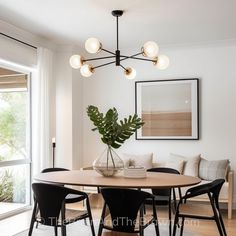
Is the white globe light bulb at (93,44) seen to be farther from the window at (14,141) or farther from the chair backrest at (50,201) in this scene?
the window at (14,141)

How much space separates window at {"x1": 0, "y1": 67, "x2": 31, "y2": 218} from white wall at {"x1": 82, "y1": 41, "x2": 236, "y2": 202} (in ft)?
4.77

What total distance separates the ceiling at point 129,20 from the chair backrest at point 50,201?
83.6 inches

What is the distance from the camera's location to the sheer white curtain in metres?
5.43

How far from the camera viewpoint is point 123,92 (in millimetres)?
6281

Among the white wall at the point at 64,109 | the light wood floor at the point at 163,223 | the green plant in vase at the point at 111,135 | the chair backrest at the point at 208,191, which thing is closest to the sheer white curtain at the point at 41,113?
the white wall at the point at 64,109

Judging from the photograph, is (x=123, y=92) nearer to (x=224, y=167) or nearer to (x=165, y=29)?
(x=165, y=29)

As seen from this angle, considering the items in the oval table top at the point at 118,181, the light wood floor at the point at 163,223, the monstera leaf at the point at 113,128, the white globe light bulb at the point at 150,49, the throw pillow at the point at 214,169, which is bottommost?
the light wood floor at the point at 163,223

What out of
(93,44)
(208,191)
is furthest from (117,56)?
(208,191)

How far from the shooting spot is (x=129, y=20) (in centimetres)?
462

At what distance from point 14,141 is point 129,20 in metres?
2.46

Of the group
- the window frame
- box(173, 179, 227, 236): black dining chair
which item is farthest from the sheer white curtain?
box(173, 179, 227, 236): black dining chair

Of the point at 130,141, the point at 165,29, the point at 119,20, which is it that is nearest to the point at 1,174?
the point at 130,141

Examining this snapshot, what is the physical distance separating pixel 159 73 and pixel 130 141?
1291 millimetres

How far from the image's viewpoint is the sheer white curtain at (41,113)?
543cm
